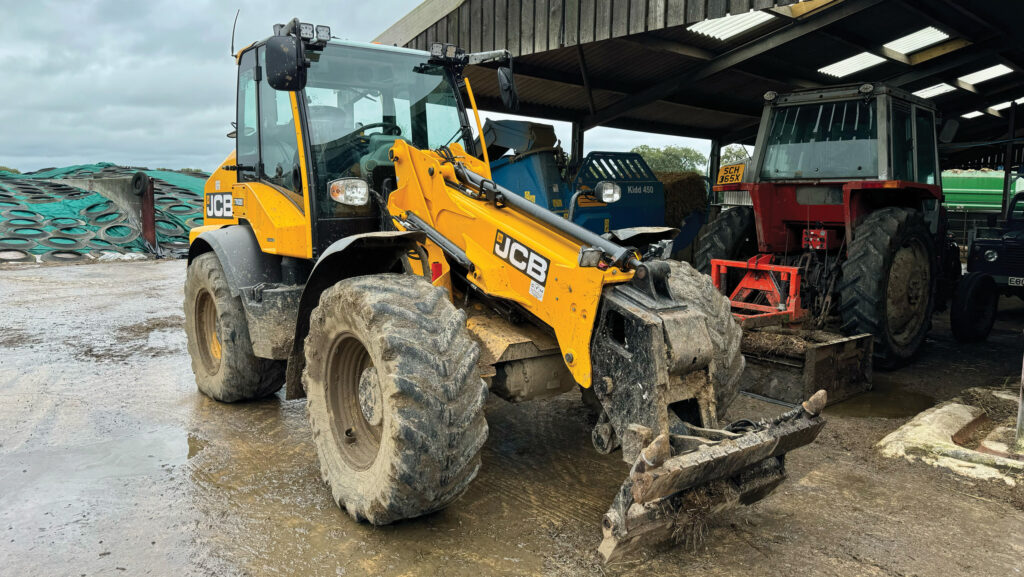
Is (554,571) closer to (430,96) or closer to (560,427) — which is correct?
(560,427)

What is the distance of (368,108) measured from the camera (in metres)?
4.66

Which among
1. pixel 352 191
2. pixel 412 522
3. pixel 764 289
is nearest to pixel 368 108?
pixel 352 191

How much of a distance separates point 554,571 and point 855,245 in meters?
4.56

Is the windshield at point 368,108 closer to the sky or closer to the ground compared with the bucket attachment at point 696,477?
closer to the sky

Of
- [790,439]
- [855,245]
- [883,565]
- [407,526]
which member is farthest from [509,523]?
[855,245]

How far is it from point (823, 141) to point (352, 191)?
5092 mm

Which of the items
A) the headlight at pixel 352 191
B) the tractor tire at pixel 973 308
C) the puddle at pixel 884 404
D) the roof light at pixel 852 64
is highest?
the roof light at pixel 852 64

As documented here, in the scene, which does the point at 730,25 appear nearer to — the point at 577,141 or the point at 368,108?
the point at 577,141

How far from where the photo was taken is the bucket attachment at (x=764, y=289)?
632 centimetres

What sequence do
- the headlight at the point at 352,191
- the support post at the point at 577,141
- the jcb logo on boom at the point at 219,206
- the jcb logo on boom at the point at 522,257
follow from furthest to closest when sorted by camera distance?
1. the support post at the point at 577,141
2. the jcb logo on boom at the point at 219,206
3. the headlight at the point at 352,191
4. the jcb logo on boom at the point at 522,257

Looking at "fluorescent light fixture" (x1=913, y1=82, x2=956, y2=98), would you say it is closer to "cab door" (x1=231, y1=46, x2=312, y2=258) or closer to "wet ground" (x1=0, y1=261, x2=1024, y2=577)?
"wet ground" (x1=0, y1=261, x2=1024, y2=577)

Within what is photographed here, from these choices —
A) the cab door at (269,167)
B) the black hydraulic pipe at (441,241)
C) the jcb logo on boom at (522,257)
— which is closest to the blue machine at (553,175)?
the cab door at (269,167)

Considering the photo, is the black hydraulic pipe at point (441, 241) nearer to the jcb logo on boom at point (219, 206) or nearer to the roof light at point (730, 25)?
the jcb logo on boom at point (219, 206)

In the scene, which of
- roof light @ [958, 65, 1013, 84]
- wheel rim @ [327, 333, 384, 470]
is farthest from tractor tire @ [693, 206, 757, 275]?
roof light @ [958, 65, 1013, 84]
